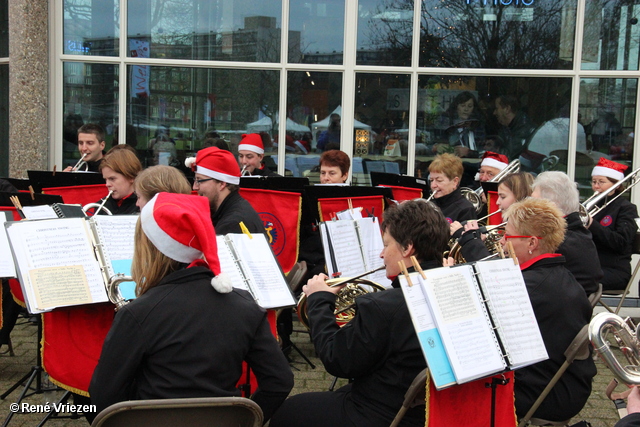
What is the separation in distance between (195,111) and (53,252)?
4.85 meters

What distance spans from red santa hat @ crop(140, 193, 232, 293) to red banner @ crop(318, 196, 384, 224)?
285 cm

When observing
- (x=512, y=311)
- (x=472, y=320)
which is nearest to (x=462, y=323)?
(x=472, y=320)

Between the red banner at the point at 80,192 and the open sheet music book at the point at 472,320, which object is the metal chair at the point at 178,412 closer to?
the open sheet music book at the point at 472,320

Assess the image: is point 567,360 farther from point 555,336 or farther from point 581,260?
point 581,260

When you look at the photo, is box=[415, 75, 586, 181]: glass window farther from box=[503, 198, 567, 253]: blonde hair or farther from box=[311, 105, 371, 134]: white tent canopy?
box=[503, 198, 567, 253]: blonde hair

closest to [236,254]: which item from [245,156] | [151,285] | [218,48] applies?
[151,285]

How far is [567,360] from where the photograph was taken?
2.91 m

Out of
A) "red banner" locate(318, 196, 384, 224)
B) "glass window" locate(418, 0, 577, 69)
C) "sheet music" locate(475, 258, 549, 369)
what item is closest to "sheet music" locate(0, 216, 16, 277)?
"red banner" locate(318, 196, 384, 224)

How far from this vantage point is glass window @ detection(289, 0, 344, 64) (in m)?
7.57

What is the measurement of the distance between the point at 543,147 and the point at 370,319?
19.0 feet

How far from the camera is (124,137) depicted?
7727 mm

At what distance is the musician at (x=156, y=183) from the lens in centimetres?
356

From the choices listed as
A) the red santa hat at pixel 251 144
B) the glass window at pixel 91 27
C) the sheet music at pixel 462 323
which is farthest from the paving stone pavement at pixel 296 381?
the glass window at pixel 91 27

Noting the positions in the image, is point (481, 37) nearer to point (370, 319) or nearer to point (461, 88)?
point (461, 88)
